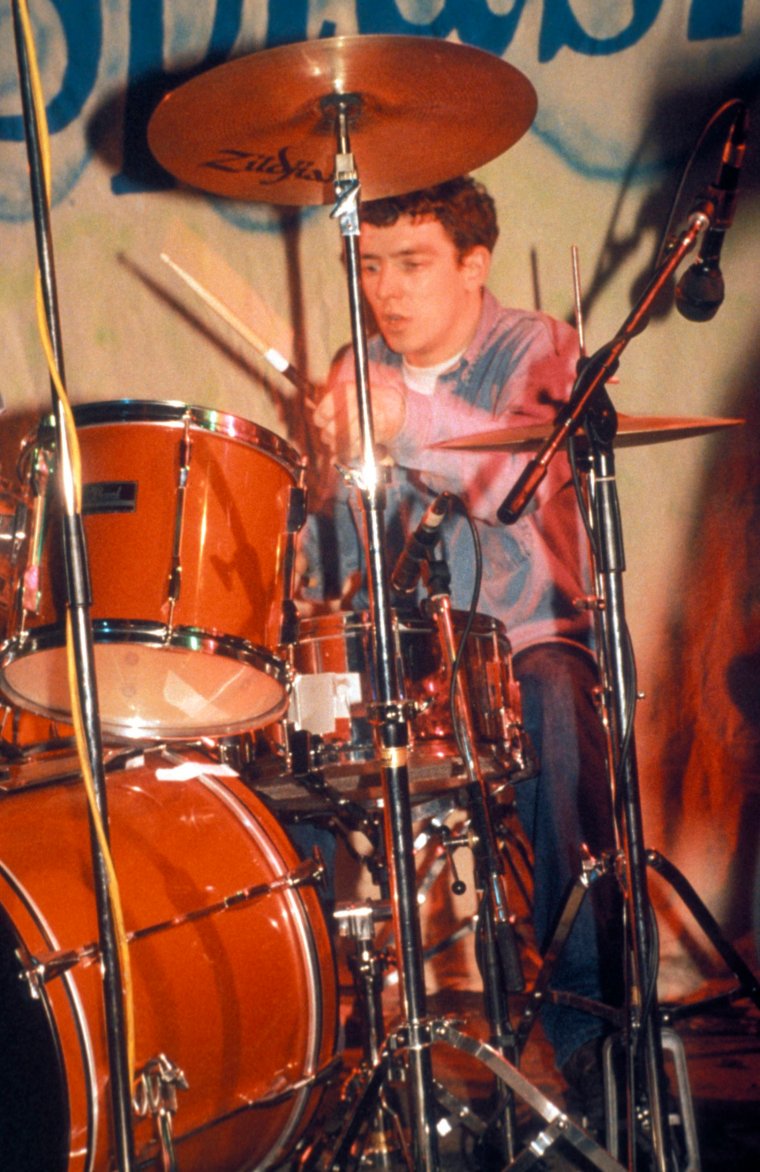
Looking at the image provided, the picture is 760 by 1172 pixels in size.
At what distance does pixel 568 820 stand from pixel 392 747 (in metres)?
0.86

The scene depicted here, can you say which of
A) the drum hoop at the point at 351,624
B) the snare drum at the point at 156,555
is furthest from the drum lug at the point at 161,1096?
the drum hoop at the point at 351,624

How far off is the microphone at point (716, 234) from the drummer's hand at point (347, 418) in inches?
54.5

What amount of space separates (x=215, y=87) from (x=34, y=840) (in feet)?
3.60

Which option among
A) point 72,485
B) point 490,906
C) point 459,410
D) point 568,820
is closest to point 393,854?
point 490,906

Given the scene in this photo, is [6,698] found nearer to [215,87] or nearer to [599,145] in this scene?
[215,87]

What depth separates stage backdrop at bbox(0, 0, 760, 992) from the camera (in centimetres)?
276

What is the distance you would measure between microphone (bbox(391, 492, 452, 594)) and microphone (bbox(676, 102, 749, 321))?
455 mm

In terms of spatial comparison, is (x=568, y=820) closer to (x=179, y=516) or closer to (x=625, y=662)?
(x=625, y=662)

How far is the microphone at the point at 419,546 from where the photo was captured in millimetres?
1807

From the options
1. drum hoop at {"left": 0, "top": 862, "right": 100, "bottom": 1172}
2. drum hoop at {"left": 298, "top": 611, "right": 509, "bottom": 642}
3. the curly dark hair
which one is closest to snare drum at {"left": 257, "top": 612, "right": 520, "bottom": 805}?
drum hoop at {"left": 298, "top": 611, "right": 509, "bottom": 642}

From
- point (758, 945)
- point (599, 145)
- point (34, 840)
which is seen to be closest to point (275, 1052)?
point (34, 840)

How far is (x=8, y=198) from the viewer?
10.1 feet

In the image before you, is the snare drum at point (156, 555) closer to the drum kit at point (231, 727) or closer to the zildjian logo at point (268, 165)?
the drum kit at point (231, 727)

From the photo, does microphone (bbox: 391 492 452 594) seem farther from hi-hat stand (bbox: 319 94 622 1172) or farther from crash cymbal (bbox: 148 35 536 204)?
crash cymbal (bbox: 148 35 536 204)
